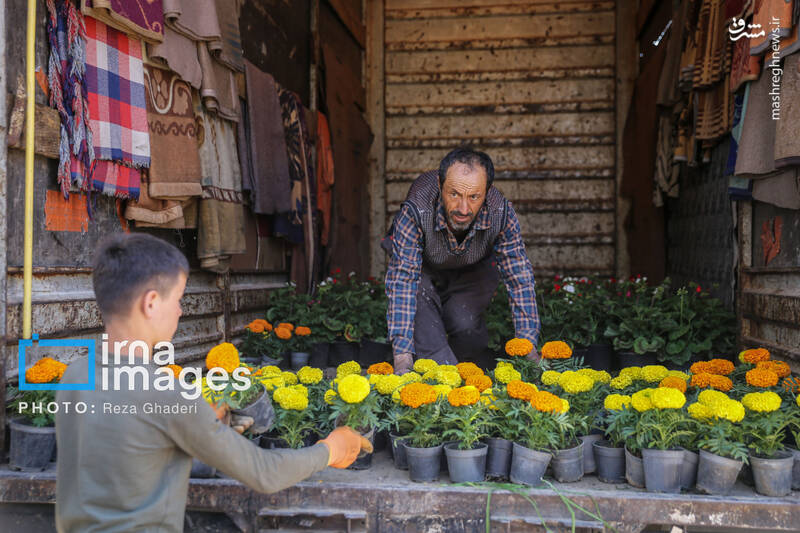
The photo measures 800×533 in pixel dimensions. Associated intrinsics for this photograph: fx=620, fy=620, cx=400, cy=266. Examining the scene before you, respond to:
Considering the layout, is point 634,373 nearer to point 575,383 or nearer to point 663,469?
point 575,383

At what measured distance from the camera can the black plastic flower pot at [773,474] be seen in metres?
1.95

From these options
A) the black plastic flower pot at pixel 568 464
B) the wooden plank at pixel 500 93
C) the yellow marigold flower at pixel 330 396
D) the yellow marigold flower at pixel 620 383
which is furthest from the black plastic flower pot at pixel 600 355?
the wooden plank at pixel 500 93

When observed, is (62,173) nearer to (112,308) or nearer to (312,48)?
(112,308)

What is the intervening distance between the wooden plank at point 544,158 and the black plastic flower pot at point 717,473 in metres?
6.09

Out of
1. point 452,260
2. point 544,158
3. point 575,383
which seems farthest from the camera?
point 544,158

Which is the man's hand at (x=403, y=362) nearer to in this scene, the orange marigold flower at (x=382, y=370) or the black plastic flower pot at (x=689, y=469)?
the orange marigold flower at (x=382, y=370)

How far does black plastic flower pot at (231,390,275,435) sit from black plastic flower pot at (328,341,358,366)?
2703mm

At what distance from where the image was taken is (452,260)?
365 cm

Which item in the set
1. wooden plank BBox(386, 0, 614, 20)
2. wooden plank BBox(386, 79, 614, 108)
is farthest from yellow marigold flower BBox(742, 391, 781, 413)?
wooden plank BBox(386, 0, 614, 20)

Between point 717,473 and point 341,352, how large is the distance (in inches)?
130

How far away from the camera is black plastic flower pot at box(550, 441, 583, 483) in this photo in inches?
82.1

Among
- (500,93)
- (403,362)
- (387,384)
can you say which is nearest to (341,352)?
(403,362)

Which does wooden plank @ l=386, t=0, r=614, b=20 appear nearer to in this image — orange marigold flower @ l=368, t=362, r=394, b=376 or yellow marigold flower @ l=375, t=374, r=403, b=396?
orange marigold flower @ l=368, t=362, r=394, b=376

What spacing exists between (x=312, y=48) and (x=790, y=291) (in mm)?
4867
